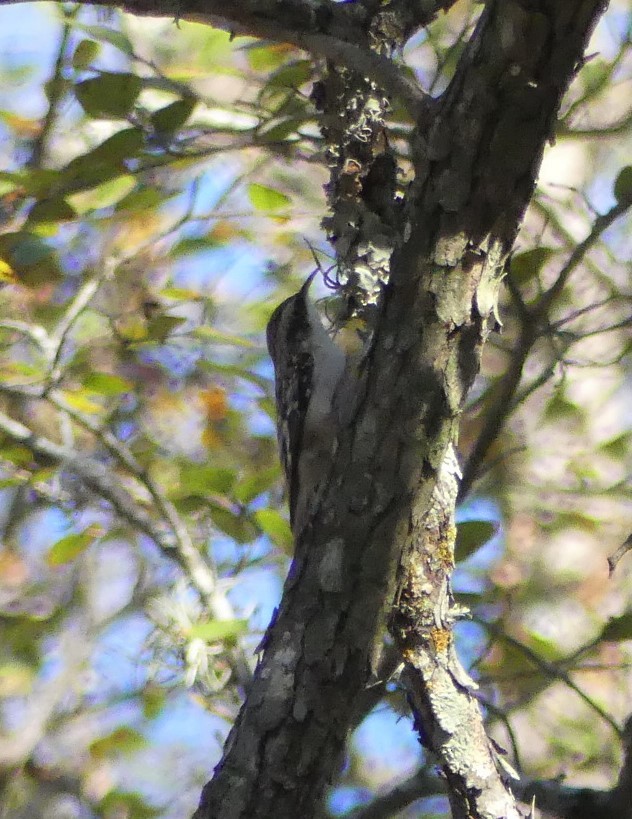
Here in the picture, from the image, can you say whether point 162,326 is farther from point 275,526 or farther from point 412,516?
point 412,516

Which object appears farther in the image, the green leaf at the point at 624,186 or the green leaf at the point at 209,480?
the green leaf at the point at 209,480

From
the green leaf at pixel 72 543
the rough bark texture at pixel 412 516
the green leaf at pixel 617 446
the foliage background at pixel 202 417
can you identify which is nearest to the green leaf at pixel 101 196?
the foliage background at pixel 202 417

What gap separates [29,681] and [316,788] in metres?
2.73

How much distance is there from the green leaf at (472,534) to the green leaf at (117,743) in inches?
94.9

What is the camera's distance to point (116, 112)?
238 cm

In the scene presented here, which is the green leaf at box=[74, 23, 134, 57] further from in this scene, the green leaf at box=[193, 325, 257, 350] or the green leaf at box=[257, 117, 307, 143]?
the green leaf at box=[193, 325, 257, 350]

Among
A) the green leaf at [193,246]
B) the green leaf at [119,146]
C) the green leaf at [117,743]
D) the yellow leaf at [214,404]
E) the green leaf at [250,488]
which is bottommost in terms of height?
the green leaf at [117,743]

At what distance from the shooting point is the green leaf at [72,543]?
3.21 metres

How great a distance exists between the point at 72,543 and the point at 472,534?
143 centimetres

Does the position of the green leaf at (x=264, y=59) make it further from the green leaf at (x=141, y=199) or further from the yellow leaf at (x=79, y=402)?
the yellow leaf at (x=79, y=402)

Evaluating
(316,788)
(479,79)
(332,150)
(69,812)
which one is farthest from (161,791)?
(479,79)

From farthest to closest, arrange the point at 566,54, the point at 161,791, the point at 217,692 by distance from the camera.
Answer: the point at 161,791 < the point at 217,692 < the point at 566,54

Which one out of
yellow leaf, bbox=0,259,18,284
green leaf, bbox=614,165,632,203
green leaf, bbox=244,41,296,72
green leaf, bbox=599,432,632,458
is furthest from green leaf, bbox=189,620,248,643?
green leaf, bbox=599,432,632,458

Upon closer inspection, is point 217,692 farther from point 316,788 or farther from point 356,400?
point 356,400
